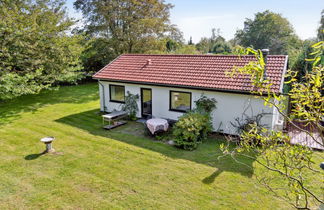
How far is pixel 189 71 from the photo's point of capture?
11.0 m

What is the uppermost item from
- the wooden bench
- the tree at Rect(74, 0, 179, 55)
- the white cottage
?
the tree at Rect(74, 0, 179, 55)

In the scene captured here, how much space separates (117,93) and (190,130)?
6.15 meters

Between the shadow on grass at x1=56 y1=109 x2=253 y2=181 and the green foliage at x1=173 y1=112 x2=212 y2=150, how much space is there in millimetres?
288

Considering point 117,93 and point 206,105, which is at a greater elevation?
point 117,93

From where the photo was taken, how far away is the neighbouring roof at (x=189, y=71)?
936 centimetres

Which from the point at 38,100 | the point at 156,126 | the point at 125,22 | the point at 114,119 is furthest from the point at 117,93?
the point at 125,22

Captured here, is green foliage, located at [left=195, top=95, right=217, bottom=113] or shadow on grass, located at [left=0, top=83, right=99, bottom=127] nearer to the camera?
green foliage, located at [left=195, top=95, right=217, bottom=113]

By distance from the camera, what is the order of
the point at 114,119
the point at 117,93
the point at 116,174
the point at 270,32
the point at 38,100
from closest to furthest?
the point at 116,174
the point at 114,119
the point at 117,93
the point at 38,100
the point at 270,32

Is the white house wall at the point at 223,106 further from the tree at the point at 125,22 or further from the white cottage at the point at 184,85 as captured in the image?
the tree at the point at 125,22

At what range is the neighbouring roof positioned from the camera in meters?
9.36

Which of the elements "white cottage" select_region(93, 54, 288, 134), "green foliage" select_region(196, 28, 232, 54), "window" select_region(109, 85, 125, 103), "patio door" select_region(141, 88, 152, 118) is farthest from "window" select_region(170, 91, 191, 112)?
"green foliage" select_region(196, 28, 232, 54)

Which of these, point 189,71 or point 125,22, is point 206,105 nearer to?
point 189,71

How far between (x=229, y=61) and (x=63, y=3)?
44.2 feet

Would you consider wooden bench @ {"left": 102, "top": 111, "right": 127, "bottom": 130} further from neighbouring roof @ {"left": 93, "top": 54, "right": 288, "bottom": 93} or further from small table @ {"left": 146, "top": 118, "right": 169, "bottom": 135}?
small table @ {"left": 146, "top": 118, "right": 169, "bottom": 135}
